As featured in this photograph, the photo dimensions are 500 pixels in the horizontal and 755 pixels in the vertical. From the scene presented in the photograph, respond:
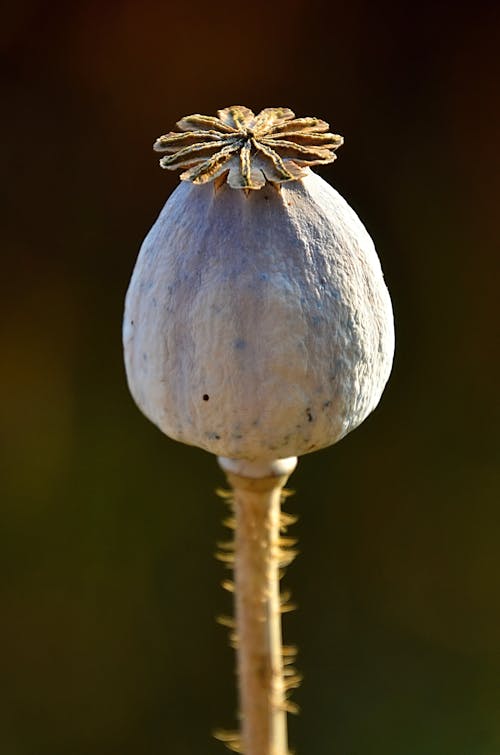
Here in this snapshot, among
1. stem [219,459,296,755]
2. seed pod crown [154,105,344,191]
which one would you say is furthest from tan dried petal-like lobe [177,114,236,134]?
stem [219,459,296,755]

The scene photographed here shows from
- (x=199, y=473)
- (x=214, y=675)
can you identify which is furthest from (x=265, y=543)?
(x=214, y=675)

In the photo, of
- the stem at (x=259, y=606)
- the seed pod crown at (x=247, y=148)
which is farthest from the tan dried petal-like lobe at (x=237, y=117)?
the stem at (x=259, y=606)

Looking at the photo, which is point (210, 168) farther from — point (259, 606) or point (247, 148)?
point (259, 606)

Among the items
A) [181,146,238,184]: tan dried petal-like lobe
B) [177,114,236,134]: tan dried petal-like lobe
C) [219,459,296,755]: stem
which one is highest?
[177,114,236,134]: tan dried petal-like lobe

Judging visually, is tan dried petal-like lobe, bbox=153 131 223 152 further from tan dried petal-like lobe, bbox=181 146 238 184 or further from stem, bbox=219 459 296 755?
stem, bbox=219 459 296 755

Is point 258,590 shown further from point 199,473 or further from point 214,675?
point 214,675

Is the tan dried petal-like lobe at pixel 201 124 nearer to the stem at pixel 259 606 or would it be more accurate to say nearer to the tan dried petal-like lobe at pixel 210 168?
the tan dried petal-like lobe at pixel 210 168
